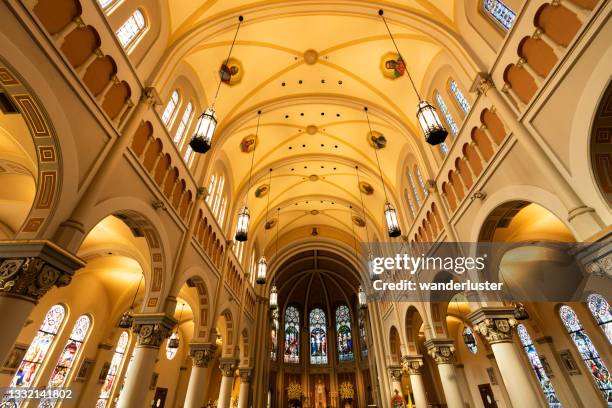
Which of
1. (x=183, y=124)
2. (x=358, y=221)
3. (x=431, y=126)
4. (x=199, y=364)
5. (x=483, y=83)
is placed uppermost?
(x=358, y=221)

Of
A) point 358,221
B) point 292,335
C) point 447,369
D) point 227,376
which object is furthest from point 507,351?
point 292,335

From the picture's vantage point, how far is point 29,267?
468 cm

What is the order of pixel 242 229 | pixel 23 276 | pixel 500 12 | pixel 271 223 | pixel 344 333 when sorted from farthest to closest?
pixel 344 333 → pixel 271 223 → pixel 242 229 → pixel 500 12 → pixel 23 276

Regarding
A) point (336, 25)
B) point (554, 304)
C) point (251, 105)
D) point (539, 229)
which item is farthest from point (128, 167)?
point (554, 304)

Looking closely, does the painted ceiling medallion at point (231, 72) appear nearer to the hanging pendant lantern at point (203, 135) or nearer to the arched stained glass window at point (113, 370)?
the hanging pendant lantern at point (203, 135)

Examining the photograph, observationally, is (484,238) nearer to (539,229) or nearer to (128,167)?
(539,229)

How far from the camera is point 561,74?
5.54 meters

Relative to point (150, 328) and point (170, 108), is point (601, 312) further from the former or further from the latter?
point (170, 108)

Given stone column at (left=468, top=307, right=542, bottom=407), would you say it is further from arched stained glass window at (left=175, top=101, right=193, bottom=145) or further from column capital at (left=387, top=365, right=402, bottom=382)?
column capital at (left=387, top=365, right=402, bottom=382)

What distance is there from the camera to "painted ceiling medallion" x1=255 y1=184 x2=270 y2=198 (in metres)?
18.0

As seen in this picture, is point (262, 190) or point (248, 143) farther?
point (262, 190)

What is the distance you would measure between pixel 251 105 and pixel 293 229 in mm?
12635

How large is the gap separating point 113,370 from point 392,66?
19.9 meters

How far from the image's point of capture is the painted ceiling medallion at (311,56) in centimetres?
1156
